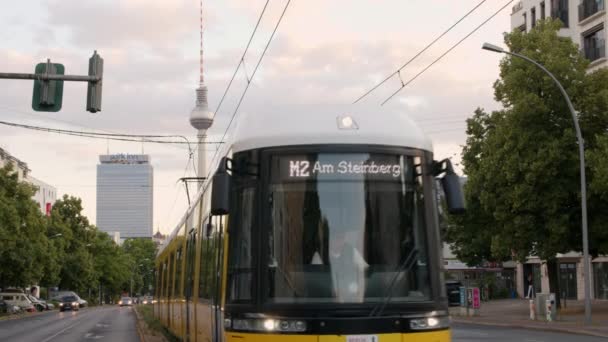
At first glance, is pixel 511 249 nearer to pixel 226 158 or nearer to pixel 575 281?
pixel 575 281

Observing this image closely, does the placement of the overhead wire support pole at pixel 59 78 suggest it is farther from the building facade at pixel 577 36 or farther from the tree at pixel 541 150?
the building facade at pixel 577 36

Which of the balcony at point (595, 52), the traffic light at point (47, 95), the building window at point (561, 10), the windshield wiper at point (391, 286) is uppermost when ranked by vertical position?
the building window at point (561, 10)

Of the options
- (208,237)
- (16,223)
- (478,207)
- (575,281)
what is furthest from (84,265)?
(208,237)

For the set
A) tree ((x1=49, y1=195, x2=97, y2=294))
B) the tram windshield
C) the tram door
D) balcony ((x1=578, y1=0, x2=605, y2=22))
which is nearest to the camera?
the tram windshield

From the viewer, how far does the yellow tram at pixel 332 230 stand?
902cm

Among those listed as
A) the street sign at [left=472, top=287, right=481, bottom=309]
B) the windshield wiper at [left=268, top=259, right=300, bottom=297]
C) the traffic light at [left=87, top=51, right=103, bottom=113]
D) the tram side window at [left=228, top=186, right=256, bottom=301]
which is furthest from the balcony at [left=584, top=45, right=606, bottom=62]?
the windshield wiper at [left=268, top=259, right=300, bottom=297]

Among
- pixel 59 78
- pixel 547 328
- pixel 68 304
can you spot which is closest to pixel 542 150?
pixel 547 328

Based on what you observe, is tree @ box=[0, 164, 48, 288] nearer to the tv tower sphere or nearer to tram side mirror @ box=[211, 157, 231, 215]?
the tv tower sphere

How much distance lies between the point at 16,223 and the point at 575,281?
35153mm

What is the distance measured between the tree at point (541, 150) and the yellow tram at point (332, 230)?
1161 inches

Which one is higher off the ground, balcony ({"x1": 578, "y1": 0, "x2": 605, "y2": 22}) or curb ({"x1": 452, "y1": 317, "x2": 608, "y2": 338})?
balcony ({"x1": 578, "y1": 0, "x2": 605, "y2": 22})

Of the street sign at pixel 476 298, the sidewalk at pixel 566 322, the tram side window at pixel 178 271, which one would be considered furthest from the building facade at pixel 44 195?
the tram side window at pixel 178 271

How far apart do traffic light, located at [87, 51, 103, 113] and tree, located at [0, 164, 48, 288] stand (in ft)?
140

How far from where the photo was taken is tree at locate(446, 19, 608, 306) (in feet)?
126
